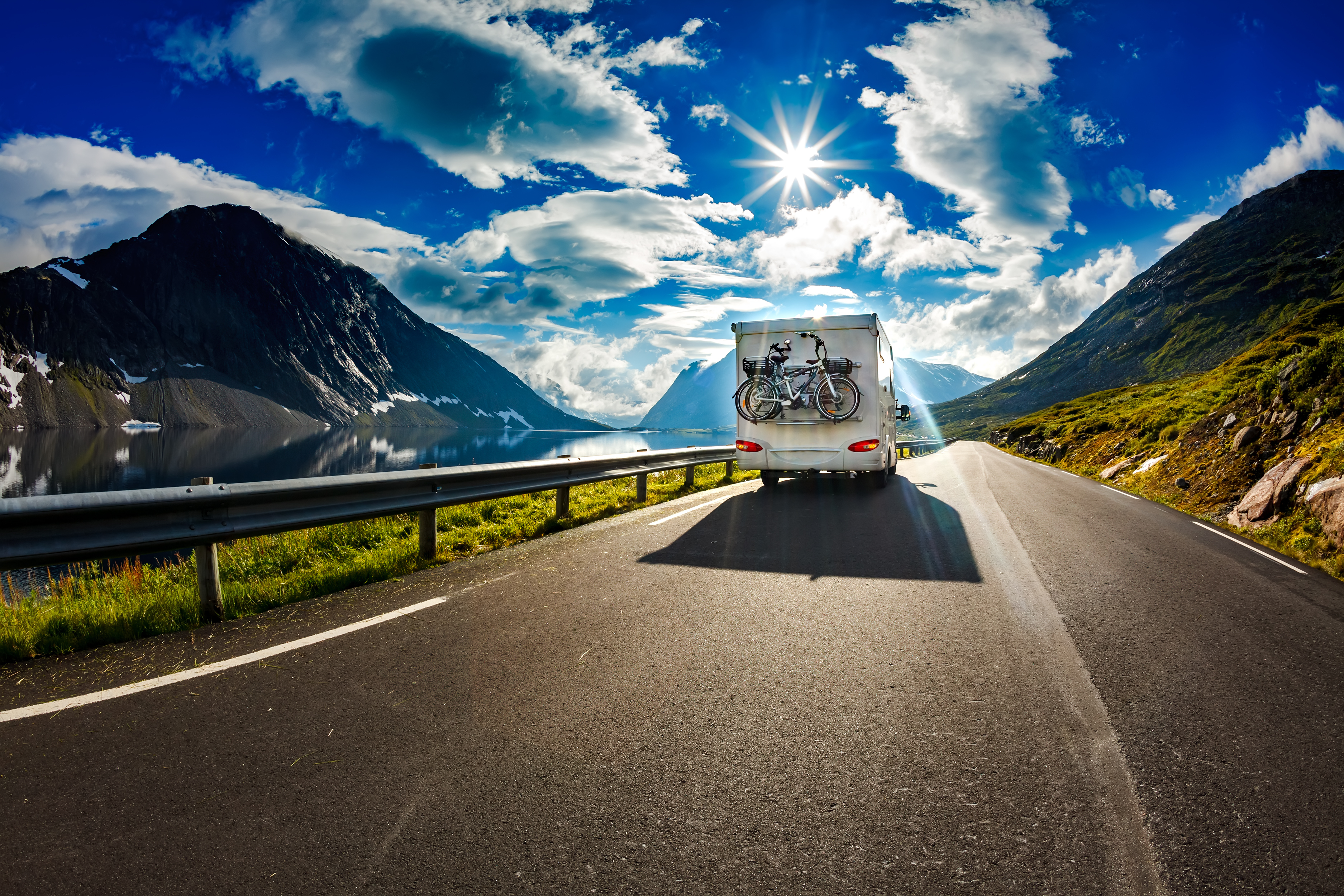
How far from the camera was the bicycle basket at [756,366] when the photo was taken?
12.5 meters

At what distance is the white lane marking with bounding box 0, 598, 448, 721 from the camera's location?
3246 millimetres

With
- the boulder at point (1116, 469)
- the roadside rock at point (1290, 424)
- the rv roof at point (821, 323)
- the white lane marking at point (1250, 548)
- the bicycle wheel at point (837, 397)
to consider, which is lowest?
the white lane marking at point (1250, 548)

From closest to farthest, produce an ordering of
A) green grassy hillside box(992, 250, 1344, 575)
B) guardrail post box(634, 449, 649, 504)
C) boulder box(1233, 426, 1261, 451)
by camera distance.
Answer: green grassy hillside box(992, 250, 1344, 575)
guardrail post box(634, 449, 649, 504)
boulder box(1233, 426, 1261, 451)

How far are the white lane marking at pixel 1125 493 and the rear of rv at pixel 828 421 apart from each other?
6355 mm

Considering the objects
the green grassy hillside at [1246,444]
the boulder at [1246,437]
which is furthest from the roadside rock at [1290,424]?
the boulder at [1246,437]

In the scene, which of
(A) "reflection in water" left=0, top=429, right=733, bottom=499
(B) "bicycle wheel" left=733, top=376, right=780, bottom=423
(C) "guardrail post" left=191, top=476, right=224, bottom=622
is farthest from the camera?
(A) "reflection in water" left=0, top=429, right=733, bottom=499

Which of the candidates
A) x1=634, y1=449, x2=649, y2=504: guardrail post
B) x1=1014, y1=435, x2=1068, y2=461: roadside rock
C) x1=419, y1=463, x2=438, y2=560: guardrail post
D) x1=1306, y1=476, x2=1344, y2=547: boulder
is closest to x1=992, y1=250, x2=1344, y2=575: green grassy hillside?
x1=1306, y1=476, x2=1344, y2=547: boulder

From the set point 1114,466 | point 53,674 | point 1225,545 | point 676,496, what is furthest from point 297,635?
point 1114,466

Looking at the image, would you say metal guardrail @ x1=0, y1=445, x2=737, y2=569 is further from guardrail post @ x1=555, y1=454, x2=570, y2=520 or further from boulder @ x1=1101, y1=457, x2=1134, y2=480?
boulder @ x1=1101, y1=457, x2=1134, y2=480

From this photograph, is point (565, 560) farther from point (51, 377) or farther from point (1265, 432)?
point (51, 377)

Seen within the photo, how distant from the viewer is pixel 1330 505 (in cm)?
810

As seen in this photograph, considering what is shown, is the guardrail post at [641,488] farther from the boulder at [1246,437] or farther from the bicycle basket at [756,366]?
the boulder at [1246,437]

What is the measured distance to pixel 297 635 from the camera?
14.4 feet

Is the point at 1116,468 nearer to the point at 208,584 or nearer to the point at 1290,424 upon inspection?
the point at 1290,424
